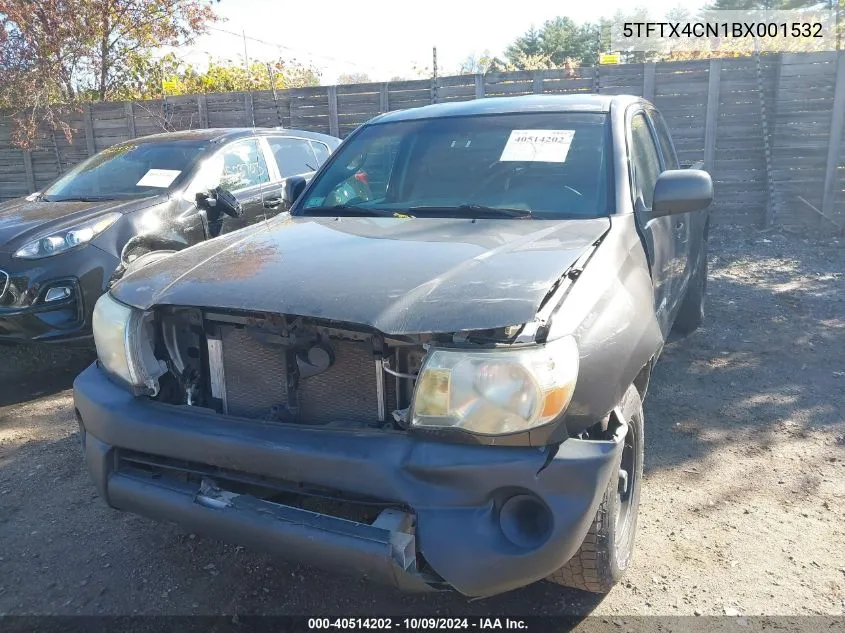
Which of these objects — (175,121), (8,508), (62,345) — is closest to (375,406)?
(8,508)

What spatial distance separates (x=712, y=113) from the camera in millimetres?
8688

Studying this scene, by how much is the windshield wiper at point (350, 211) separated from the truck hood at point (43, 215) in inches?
82.4

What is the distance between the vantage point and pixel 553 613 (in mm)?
2389

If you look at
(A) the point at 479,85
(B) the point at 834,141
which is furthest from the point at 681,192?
(A) the point at 479,85

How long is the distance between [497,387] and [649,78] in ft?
26.7

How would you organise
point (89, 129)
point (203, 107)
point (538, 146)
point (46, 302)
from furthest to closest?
point (89, 129) < point (203, 107) < point (46, 302) < point (538, 146)

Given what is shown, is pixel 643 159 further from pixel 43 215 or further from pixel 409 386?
pixel 43 215

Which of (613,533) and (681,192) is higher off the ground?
(681,192)

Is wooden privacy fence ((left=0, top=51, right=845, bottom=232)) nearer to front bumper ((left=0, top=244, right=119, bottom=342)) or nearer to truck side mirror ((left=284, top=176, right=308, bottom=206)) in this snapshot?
truck side mirror ((left=284, top=176, right=308, bottom=206))

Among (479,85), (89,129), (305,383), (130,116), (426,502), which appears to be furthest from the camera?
(89,129)

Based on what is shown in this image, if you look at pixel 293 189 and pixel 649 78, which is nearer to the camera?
pixel 293 189

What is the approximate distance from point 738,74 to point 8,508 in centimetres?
895

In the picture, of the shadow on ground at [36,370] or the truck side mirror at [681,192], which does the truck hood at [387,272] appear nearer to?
the truck side mirror at [681,192]

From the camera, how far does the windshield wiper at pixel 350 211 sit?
3.24 metres
